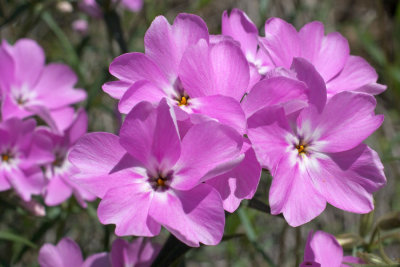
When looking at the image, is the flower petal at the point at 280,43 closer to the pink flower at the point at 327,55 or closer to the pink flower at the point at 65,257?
the pink flower at the point at 327,55

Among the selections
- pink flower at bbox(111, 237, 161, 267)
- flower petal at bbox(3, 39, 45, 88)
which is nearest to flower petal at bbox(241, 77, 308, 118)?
pink flower at bbox(111, 237, 161, 267)

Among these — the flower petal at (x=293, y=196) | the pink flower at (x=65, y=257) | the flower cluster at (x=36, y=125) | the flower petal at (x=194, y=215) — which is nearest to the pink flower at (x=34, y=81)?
the flower cluster at (x=36, y=125)

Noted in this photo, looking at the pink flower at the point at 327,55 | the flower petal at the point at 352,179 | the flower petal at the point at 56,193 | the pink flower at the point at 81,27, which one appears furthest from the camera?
the pink flower at the point at 81,27

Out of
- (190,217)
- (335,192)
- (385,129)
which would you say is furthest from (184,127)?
(385,129)

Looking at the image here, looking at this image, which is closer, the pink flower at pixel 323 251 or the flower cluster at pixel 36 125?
the pink flower at pixel 323 251

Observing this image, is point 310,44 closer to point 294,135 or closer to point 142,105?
point 294,135

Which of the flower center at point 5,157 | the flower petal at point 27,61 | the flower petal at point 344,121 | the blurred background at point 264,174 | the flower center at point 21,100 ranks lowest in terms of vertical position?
the blurred background at point 264,174

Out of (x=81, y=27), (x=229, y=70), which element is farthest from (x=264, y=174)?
(x=229, y=70)
